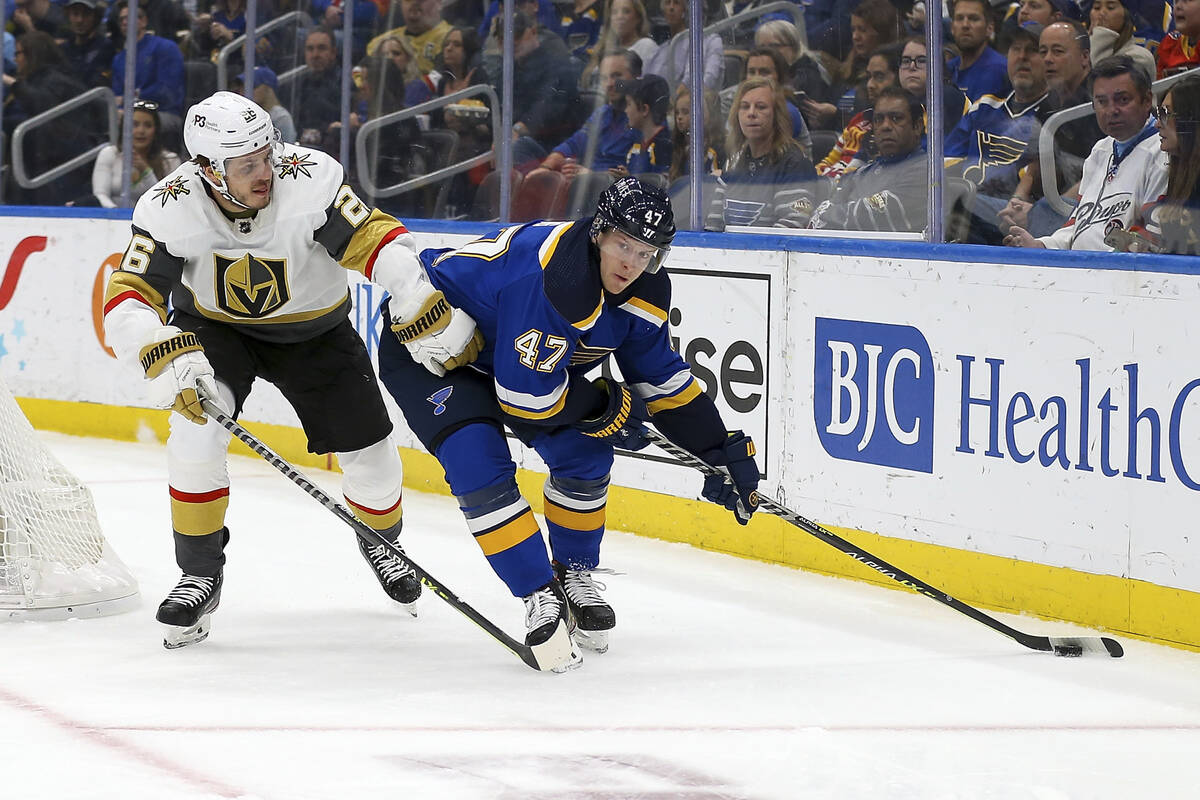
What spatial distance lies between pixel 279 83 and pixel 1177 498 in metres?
3.85

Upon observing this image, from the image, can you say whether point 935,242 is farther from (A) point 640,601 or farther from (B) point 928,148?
(A) point 640,601

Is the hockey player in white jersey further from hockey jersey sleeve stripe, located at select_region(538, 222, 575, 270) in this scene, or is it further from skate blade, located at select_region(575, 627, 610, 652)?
skate blade, located at select_region(575, 627, 610, 652)

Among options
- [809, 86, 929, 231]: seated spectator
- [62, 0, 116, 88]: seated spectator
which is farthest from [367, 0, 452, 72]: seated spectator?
[809, 86, 929, 231]: seated spectator

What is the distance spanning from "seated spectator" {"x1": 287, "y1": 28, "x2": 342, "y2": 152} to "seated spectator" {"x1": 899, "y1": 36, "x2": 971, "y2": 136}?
2454 mm

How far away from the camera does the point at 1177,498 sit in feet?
10.4

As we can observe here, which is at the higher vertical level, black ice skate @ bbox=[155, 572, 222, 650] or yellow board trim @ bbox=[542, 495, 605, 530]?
yellow board trim @ bbox=[542, 495, 605, 530]

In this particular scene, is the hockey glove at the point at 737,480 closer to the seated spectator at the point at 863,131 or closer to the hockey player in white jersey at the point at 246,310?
the hockey player in white jersey at the point at 246,310

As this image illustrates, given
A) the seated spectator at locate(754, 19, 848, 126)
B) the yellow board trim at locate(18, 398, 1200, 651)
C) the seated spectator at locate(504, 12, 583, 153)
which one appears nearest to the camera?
the yellow board trim at locate(18, 398, 1200, 651)

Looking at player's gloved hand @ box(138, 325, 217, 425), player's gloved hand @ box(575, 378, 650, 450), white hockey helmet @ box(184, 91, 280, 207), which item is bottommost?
player's gloved hand @ box(575, 378, 650, 450)

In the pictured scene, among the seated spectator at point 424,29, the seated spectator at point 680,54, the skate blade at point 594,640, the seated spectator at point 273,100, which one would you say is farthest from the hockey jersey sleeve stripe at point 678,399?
the seated spectator at point 273,100

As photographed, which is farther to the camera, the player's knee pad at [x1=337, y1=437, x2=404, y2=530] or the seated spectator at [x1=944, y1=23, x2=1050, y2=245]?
the seated spectator at [x1=944, y1=23, x2=1050, y2=245]

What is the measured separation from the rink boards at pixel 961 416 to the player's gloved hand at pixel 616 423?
96 cm

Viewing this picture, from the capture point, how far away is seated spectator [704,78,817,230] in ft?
13.9

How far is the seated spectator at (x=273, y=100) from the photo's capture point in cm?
580
